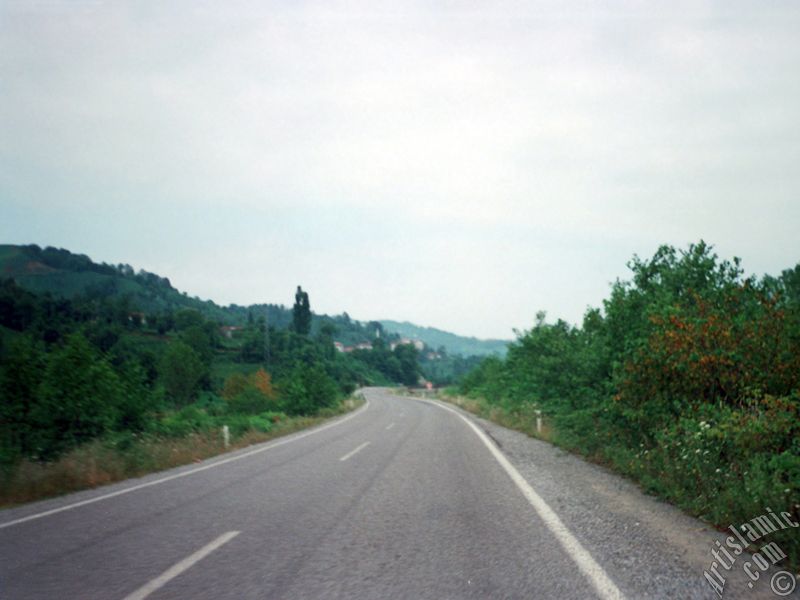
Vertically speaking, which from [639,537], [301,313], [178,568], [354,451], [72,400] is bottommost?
[354,451]

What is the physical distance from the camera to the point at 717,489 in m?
6.65

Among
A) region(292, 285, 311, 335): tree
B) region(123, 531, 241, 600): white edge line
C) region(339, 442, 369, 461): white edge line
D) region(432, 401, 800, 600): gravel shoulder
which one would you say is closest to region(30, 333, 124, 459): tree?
region(339, 442, 369, 461): white edge line

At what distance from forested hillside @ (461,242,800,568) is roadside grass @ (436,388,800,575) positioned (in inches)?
0.6

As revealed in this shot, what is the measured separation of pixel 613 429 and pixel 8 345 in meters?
16.1

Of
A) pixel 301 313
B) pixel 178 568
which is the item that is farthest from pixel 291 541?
pixel 301 313

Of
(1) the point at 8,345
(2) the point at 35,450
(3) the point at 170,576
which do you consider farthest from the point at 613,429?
(1) the point at 8,345

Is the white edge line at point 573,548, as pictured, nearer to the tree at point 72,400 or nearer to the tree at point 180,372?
the tree at point 72,400

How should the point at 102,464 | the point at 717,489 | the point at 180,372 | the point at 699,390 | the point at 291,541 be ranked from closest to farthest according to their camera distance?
the point at 291,541, the point at 717,489, the point at 699,390, the point at 102,464, the point at 180,372

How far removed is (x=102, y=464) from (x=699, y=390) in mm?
10741

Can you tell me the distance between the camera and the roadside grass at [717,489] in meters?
5.17

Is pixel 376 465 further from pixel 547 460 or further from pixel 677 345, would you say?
pixel 677 345

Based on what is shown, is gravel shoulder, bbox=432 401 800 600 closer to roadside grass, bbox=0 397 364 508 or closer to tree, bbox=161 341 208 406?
roadside grass, bbox=0 397 364 508

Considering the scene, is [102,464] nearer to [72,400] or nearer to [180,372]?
[72,400]

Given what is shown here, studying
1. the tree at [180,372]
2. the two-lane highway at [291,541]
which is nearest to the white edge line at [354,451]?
the two-lane highway at [291,541]
